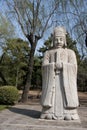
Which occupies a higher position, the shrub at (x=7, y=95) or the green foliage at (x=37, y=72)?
the green foliage at (x=37, y=72)

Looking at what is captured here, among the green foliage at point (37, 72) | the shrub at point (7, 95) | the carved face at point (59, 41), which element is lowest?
the shrub at point (7, 95)

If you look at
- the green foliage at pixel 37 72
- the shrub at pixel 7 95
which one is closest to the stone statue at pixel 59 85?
the shrub at pixel 7 95

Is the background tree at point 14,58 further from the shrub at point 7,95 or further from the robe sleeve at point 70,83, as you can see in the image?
the robe sleeve at point 70,83

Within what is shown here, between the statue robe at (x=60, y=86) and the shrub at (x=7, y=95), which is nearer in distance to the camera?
the statue robe at (x=60, y=86)

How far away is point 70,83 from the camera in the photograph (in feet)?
31.5

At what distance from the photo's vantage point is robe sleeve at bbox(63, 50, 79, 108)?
9.41 meters

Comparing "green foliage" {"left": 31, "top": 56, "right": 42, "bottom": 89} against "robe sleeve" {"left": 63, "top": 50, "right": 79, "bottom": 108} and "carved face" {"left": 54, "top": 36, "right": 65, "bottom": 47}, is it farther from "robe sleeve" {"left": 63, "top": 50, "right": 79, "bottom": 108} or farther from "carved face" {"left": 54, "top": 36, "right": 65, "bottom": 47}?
"robe sleeve" {"left": 63, "top": 50, "right": 79, "bottom": 108}

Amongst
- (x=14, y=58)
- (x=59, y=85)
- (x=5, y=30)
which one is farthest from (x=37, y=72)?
(x=59, y=85)

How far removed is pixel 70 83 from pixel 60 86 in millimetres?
→ 364

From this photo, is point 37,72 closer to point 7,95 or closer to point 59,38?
point 7,95

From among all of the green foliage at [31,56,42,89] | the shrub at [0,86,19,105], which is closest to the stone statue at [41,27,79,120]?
the shrub at [0,86,19,105]

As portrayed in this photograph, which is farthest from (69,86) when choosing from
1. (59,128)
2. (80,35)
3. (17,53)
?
(17,53)

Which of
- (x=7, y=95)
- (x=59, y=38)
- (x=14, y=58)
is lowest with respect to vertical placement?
(x=7, y=95)

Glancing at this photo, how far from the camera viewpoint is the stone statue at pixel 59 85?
31.0ft
